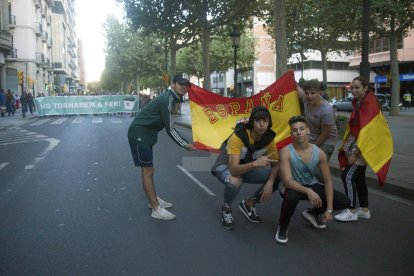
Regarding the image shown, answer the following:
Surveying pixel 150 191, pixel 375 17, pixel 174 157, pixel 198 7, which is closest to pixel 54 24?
pixel 198 7

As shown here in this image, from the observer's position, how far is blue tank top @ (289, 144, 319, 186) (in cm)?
456

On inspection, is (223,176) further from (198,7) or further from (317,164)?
(198,7)

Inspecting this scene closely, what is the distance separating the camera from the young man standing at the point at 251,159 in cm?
459

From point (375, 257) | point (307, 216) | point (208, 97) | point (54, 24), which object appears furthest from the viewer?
point (54, 24)

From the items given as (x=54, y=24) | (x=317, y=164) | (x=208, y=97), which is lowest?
(x=317, y=164)

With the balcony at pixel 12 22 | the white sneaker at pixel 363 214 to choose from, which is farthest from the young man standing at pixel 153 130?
the balcony at pixel 12 22

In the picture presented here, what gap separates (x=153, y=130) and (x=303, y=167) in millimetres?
1962

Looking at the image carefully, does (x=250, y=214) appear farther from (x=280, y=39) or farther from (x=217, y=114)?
(x=280, y=39)

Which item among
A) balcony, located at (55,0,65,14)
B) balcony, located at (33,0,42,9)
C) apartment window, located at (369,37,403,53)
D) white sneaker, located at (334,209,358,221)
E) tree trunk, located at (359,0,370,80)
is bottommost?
white sneaker, located at (334,209,358,221)

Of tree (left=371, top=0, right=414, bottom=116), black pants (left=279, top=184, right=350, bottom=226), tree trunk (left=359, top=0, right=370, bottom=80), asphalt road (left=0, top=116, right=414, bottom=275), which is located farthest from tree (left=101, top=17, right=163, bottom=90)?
black pants (left=279, top=184, right=350, bottom=226)

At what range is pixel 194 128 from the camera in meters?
6.82

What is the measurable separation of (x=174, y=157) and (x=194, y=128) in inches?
151

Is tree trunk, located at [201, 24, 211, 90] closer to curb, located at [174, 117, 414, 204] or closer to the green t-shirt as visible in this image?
curb, located at [174, 117, 414, 204]

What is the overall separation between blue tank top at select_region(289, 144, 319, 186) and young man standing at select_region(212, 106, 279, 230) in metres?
0.25
